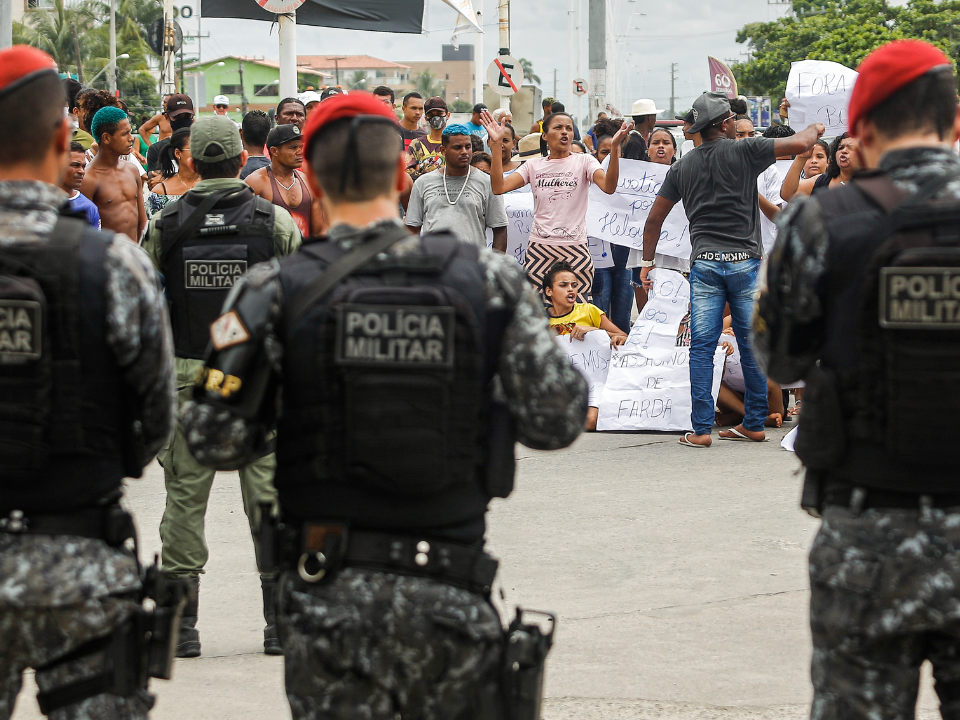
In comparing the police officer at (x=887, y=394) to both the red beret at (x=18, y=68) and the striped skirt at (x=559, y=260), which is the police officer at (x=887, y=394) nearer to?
the red beret at (x=18, y=68)

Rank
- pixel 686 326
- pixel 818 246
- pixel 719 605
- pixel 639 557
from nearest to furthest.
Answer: pixel 818 246
pixel 719 605
pixel 639 557
pixel 686 326

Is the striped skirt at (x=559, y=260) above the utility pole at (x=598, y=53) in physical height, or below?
below

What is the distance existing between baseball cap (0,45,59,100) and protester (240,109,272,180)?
472 cm

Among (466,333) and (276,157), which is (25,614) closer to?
(466,333)

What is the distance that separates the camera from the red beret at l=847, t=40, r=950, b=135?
2711 mm

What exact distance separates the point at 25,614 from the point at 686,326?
7176 mm

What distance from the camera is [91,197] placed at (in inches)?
295

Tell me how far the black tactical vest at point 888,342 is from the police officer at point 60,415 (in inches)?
61.0

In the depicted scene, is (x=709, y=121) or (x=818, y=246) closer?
(x=818, y=246)

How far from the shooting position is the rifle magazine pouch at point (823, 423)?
8.95ft

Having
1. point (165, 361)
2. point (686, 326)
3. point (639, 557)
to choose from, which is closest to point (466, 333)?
point (165, 361)

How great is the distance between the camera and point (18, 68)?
2691 mm

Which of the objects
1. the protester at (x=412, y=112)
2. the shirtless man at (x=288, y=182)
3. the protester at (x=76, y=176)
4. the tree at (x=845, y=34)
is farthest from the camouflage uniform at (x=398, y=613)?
the tree at (x=845, y=34)

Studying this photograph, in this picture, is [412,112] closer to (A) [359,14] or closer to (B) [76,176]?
(A) [359,14]
